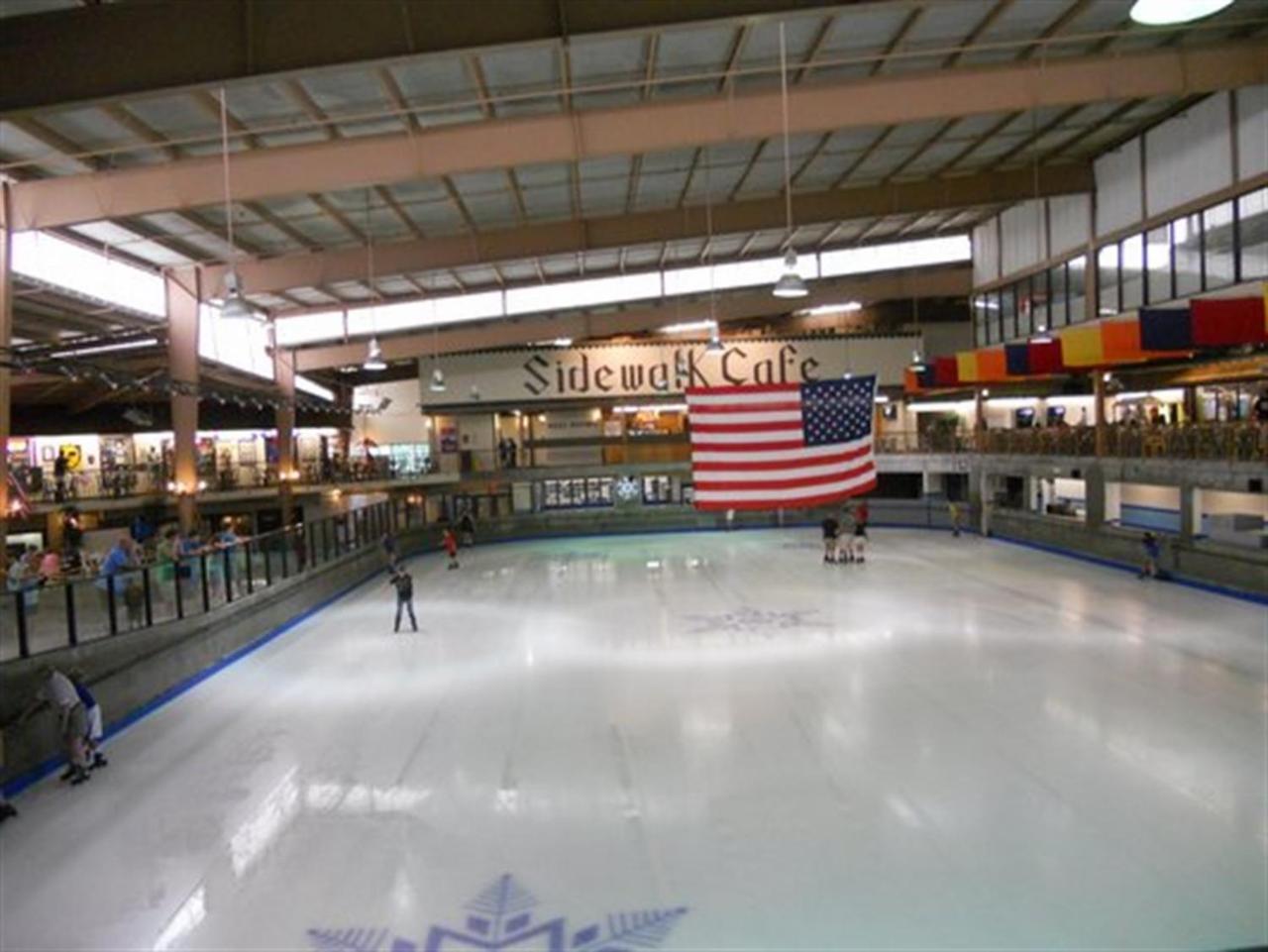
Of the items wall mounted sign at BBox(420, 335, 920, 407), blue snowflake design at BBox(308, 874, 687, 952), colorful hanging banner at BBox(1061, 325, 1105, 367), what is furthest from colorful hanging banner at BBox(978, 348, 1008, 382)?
blue snowflake design at BBox(308, 874, 687, 952)

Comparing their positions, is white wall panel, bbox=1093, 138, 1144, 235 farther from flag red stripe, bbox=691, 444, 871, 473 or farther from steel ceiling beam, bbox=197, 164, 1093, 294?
flag red stripe, bbox=691, 444, 871, 473

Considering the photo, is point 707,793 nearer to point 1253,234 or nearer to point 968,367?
point 1253,234

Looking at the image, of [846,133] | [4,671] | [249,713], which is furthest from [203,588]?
[846,133]

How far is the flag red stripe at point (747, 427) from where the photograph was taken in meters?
9.09

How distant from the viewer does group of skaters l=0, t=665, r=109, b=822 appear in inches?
382

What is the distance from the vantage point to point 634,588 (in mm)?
22578

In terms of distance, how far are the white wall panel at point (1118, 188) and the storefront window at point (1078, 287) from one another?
55.5 inches

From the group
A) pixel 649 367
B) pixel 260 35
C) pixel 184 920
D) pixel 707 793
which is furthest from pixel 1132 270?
pixel 184 920

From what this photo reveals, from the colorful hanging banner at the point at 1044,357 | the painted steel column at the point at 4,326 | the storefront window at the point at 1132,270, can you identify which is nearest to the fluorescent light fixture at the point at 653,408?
the colorful hanging banner at the point at 1044,357

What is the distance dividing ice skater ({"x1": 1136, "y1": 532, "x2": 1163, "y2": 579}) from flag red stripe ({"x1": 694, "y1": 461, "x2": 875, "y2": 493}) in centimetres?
1480

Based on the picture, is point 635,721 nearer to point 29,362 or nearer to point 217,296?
point 29,362

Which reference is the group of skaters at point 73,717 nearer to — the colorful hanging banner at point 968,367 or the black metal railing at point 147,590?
the black metal railing at point 147,590

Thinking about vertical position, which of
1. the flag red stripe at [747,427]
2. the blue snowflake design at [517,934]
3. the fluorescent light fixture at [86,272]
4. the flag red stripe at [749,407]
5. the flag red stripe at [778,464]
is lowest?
the blue snowflake design at [517,934]

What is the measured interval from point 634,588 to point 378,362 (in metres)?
8.36
